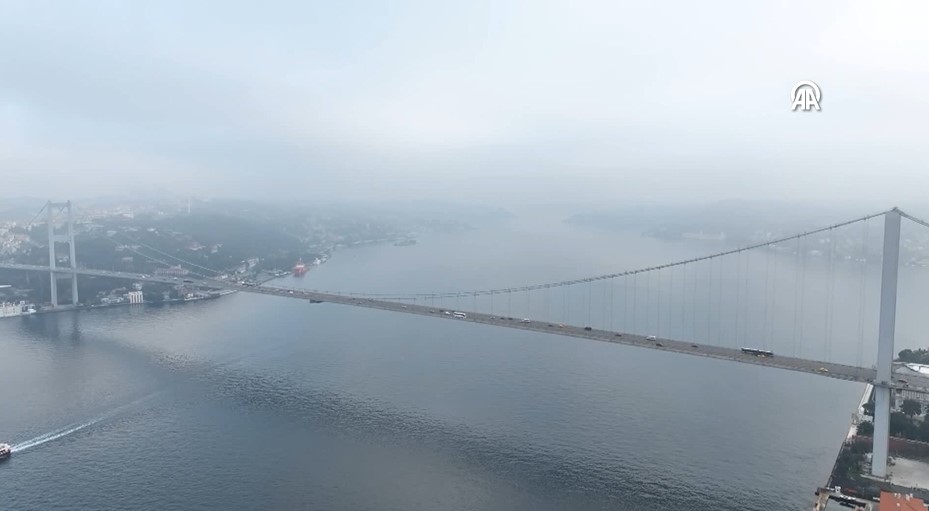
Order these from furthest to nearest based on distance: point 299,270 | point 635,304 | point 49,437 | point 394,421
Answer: point 299,270 → point 635,304 → point 394,421 → point 49,437

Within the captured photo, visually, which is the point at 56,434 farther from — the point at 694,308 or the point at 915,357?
the point at 694,308

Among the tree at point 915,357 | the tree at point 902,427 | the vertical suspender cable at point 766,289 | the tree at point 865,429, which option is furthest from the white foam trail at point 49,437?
the tree at point 915,357

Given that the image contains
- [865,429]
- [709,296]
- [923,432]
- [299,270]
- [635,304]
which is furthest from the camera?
[299,270]

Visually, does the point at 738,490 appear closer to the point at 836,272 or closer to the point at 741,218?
the point at 836,272

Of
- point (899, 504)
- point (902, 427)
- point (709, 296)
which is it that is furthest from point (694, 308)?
point (899, 504)

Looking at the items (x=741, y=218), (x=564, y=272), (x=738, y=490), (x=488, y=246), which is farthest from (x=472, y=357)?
(x=741, y=218)

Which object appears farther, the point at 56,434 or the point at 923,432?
the point at 56,434

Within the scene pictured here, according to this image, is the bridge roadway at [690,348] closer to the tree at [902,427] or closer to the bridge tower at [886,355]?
the bridge tower at [886,355]
